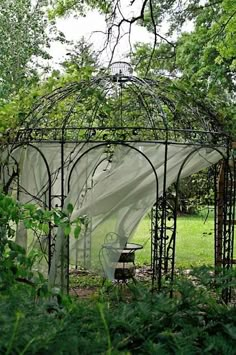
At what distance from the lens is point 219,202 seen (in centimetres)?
617

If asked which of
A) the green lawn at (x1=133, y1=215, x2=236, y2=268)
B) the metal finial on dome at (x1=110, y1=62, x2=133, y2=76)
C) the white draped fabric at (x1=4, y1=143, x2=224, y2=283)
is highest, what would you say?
the metal finial on dome at (x1=110, y1=62, x2=133, y2=76)

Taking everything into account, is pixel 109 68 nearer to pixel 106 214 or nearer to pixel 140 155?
pixel 140 155

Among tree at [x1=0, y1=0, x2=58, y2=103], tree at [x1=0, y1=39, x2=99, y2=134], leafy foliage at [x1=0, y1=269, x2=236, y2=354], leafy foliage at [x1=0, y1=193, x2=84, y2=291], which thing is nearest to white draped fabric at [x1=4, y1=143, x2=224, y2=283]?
tree at [x1=0, y1=39, x2=99, y2=134]

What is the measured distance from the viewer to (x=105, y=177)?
4.66 meters

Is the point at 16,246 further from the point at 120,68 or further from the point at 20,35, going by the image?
the point at 20,35

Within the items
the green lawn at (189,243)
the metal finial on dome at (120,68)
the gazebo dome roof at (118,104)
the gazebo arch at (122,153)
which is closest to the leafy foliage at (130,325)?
the gazebo arch at (122,153)

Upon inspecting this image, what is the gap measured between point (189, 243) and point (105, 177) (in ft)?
21.4

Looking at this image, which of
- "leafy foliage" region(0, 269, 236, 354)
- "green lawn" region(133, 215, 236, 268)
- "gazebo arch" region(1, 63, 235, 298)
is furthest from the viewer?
"green lawn" region(133, 215, 236, 268)

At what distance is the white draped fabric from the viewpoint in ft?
15.0

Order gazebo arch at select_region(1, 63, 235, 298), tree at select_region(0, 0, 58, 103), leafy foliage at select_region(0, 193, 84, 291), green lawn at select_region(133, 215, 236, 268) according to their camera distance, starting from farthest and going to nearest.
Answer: tree at select_region(0, 0, 58, 103) → green lawn at select_region(133, 215, 236, 268) → gazebo arch at select_region(1, 63, 235, 298) → leafy foliage at select_region(0, 193, 84, 291)

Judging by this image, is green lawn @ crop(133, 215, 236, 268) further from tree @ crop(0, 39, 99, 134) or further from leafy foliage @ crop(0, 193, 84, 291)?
leafy foliage @ crop(0, 193, 84, 291)

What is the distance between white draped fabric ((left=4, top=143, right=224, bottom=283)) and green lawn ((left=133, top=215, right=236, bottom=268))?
3227mm

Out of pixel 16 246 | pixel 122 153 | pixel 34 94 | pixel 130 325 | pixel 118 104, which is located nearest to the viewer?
pixel 130 325

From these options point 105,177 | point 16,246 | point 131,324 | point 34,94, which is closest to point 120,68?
point 34,94
